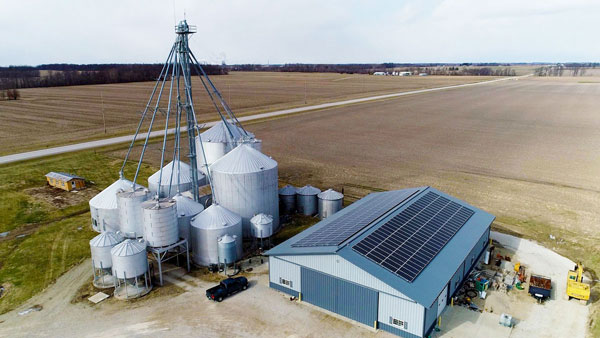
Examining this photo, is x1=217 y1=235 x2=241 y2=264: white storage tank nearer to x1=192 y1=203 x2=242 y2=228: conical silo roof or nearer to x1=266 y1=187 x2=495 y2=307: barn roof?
x1=192 y1=203 x2=242 y2=228: conical silo roof

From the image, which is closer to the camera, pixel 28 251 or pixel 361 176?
pixel 28 251

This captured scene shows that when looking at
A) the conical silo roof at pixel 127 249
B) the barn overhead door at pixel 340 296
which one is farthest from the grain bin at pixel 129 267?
the barn overhead door at pixel 340 296

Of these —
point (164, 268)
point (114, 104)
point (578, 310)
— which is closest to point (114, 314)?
point (164, 268)

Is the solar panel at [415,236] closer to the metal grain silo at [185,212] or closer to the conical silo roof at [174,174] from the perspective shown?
the metal grain silo at [185,212]

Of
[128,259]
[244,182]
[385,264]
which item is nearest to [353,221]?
[385,264]

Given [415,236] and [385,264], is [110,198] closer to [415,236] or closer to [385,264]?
[385,264]

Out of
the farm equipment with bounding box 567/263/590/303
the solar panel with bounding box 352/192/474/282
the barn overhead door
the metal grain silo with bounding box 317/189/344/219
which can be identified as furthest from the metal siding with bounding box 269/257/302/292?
the farm equipment with bounding box 567/263/590/303

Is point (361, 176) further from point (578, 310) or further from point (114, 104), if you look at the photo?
point (114, 104)
